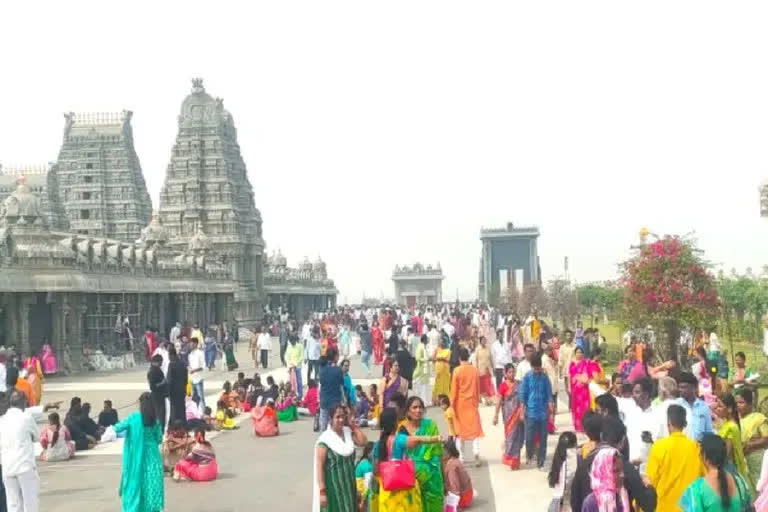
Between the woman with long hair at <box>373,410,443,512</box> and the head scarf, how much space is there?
147 cm

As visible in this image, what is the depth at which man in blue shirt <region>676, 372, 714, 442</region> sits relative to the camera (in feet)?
26.3

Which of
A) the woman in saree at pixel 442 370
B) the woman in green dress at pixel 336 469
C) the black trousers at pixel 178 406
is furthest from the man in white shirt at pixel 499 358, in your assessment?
the woman in green dress at pixel 336 469

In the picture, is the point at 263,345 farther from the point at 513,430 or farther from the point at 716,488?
the point at 716,488

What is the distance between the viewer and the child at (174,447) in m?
12.3

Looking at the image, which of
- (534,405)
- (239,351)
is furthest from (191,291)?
(534,405)

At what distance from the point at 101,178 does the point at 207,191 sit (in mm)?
7949

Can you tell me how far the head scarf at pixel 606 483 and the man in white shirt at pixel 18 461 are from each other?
17.5ft

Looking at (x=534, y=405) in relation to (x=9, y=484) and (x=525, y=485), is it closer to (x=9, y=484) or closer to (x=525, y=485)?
(x=525, y=485)

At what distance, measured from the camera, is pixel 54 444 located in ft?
45.1

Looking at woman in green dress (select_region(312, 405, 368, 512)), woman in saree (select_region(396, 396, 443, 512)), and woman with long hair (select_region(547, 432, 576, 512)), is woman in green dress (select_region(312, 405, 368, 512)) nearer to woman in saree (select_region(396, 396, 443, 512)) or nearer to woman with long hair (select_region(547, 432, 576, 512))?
woman in saree (select_region(396, 396, 443, 512))

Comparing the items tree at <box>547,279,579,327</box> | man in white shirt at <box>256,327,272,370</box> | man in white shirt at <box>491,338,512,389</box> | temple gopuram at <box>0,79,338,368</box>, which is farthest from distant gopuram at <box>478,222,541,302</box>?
man in white shirt at <box>491,338,512,389</box>

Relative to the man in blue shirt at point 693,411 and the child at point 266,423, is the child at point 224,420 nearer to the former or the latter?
the child at point 266,423

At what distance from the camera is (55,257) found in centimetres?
2798

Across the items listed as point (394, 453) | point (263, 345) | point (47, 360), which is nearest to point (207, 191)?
point (263, 345)
